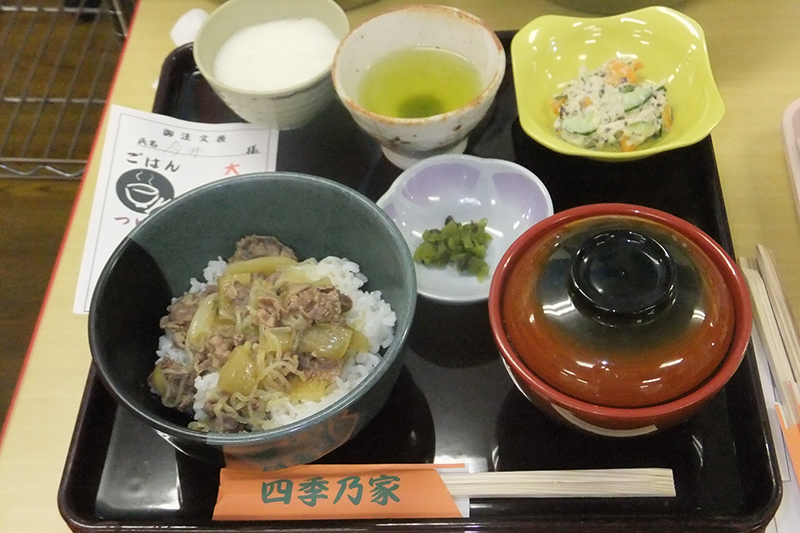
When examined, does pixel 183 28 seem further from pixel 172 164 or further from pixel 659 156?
pixel 659 156

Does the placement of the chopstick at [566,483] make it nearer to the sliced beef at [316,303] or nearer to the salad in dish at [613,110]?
the sliced beef at [316,303]

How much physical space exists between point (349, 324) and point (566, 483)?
0.51m

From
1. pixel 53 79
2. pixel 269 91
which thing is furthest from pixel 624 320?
pixel 53 79

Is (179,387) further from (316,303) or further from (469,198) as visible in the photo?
(469,198)

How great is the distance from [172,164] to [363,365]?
0.82 m

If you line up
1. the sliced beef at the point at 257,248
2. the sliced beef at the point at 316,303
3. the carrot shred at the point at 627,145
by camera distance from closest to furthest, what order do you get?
the sliced beef at the point at 316,303 < the sliced beef at the point at 257,248 < the carrot shred at the point at 627,145

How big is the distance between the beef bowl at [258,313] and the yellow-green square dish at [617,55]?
0.55 metres

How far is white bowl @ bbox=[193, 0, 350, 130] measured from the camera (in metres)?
1.49

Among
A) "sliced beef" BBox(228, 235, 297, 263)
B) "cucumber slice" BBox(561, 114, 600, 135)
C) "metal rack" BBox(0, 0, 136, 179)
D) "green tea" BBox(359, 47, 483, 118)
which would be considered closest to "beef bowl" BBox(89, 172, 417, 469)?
"sliced beef" BBox(228, 235, 297, 263)

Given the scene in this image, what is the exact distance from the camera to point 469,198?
1.59m

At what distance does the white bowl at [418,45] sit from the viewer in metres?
1.40

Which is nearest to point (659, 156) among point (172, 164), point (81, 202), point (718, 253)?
point (718, 253)

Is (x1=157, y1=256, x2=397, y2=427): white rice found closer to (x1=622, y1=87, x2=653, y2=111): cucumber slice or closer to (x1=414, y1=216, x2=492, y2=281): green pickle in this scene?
(x1=414, y1=216, x2=492, y2=281): green pickle

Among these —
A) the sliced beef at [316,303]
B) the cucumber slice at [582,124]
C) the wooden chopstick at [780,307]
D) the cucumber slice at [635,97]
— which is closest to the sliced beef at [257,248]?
the sliced beef at [316,303]
